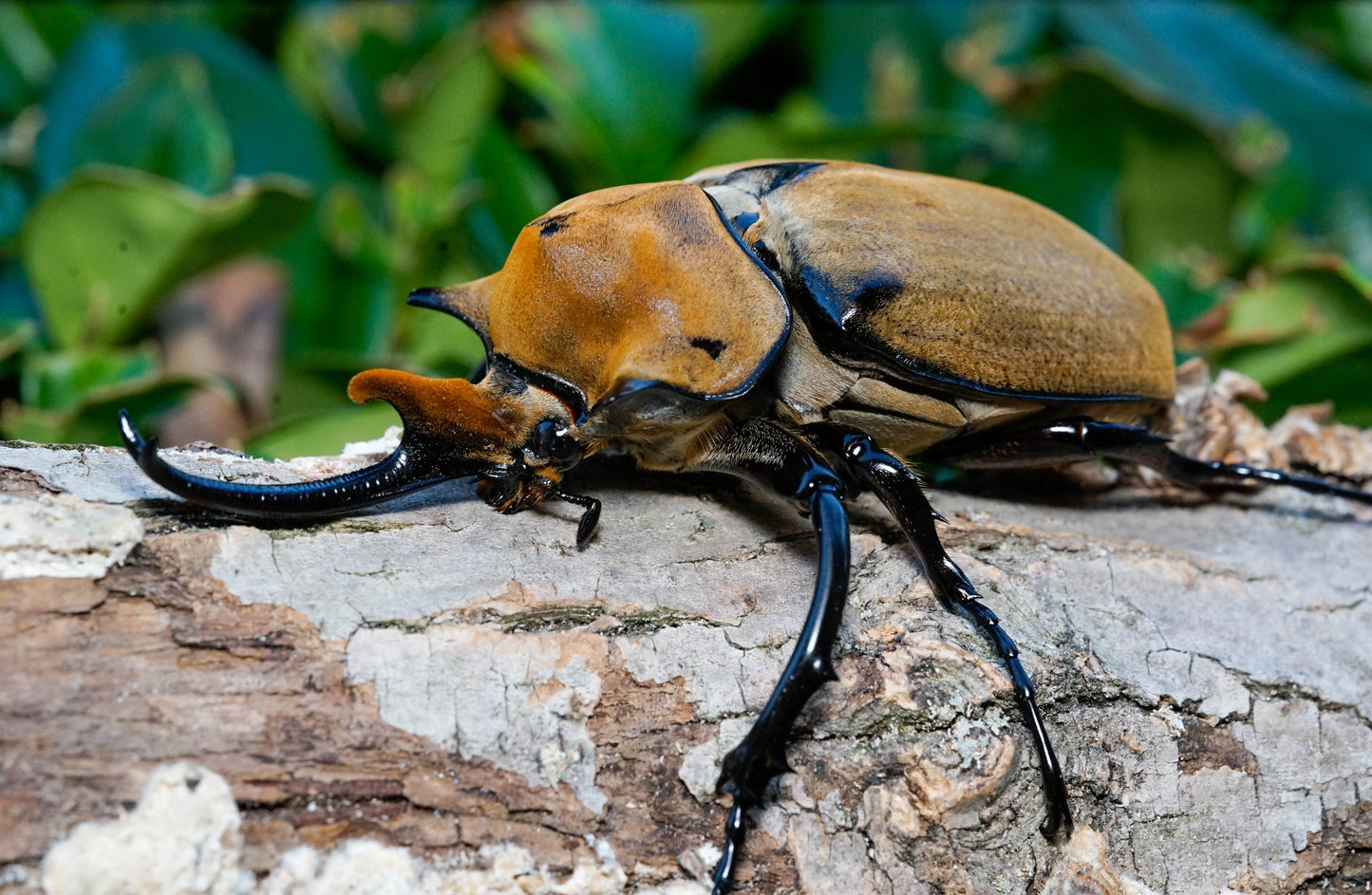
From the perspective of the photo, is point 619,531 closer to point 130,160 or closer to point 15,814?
point 15,814

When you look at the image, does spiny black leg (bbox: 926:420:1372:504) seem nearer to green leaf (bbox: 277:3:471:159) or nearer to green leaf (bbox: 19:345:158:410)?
green leaf (bbox: 19:345:158:410)

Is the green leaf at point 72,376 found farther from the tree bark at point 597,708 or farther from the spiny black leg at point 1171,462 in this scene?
the spiny black leg at point 1171,462

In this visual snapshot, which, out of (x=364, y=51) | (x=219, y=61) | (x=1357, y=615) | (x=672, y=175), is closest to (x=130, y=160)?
(x=219, y=61)

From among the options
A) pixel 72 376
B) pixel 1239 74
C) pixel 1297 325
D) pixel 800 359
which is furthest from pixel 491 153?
pixel 1239 74

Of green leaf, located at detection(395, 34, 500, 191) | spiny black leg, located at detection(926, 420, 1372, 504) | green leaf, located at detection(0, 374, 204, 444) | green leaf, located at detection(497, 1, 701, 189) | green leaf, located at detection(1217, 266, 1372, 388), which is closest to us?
spiny black leg, located at detection(926, 420, 1372, 504)

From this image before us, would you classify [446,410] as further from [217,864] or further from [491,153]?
[491,153]

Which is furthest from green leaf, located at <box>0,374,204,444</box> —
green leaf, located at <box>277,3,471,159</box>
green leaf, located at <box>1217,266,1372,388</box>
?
green leaf, located at <box>1217,266,1372,388</box>

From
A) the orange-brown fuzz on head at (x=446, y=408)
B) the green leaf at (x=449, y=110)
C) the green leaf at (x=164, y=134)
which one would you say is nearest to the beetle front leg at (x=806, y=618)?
the orange-brown fuzz on head at (x=446, y=408)
